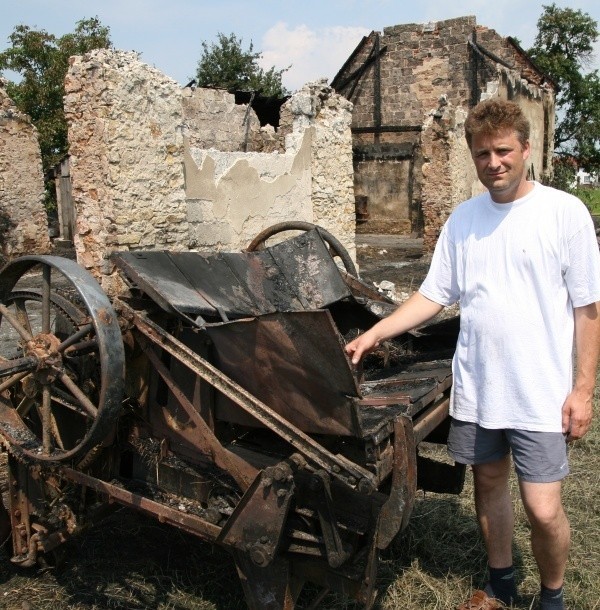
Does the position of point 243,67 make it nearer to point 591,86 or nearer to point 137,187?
point 591,86

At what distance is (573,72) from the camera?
1003 inches

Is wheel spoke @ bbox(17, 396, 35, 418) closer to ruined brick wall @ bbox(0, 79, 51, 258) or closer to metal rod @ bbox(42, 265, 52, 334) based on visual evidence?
metal rod @ bbox(42, 265, 52, 334)

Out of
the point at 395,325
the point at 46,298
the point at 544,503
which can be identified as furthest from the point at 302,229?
the point at 544,503

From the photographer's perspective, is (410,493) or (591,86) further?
(591,86)

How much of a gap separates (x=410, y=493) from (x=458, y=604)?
3.09 feet

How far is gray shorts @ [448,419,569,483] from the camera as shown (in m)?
2.57

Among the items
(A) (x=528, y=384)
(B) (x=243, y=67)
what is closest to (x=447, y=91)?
(B) (x=243, y=67)

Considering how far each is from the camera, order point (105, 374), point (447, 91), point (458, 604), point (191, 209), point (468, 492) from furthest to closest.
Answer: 1. point (447, 91)
2. point (191, 209)
3. point (468, 492)
4. point (458, 604)
5. point (105, 374)

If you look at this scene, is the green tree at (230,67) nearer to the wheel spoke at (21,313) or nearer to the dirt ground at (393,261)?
the dirt ground at (393,261)

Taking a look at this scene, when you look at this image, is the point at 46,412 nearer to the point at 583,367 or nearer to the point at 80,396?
the point at 80,396

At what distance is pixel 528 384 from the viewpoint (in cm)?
256

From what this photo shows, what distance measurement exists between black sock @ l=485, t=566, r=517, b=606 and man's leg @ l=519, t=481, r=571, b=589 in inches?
8.8

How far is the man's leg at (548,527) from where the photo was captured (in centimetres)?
259

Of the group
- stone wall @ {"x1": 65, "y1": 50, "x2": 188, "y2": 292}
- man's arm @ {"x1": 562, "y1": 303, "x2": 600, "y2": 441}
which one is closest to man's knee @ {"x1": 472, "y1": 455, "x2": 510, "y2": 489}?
man's arm @ {"x1": 562, "y1": 303, "x2": 600, "y2": 441}
